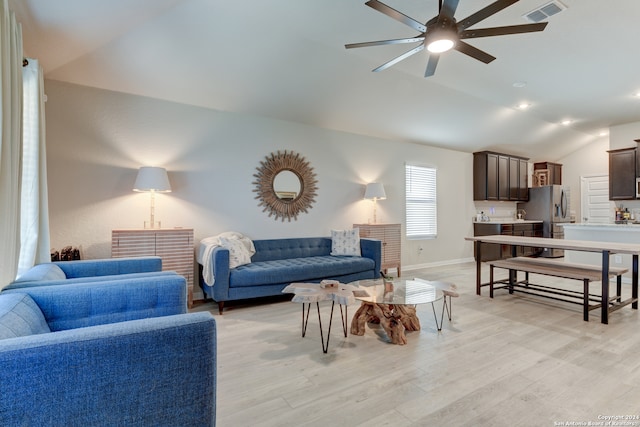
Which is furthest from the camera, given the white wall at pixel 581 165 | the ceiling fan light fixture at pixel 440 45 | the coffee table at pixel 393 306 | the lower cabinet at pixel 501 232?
the white wall at pixel 581 165

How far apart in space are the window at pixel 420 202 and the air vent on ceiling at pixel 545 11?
3336mm

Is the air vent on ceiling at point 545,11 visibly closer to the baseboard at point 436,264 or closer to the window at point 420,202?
the window at point 420,202

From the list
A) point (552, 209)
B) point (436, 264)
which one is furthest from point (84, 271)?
point (552, 209)

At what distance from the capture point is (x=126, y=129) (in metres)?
3.72

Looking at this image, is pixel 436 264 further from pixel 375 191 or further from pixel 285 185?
pixel 285 185

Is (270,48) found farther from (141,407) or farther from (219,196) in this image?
(141,407)

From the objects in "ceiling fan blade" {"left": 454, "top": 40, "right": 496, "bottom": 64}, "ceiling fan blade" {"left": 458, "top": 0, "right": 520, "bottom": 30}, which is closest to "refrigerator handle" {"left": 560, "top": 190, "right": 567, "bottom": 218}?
"ceiling fan blade" {"left": 454, "top": 40, "right": 496, "bottom": 64}

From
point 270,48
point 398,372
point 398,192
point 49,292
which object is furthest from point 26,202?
point 398,192

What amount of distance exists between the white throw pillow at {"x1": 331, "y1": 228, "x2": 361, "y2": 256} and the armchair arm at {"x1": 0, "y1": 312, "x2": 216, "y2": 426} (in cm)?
370

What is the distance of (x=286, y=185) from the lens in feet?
15.9

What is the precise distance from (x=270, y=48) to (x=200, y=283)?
304cm

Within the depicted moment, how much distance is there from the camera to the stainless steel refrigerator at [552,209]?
784 centimetres

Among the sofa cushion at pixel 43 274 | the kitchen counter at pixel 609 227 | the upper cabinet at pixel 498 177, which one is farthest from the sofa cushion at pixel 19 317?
the upper cabinet at pixel 498 177

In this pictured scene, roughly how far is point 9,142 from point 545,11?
14.8 feet
